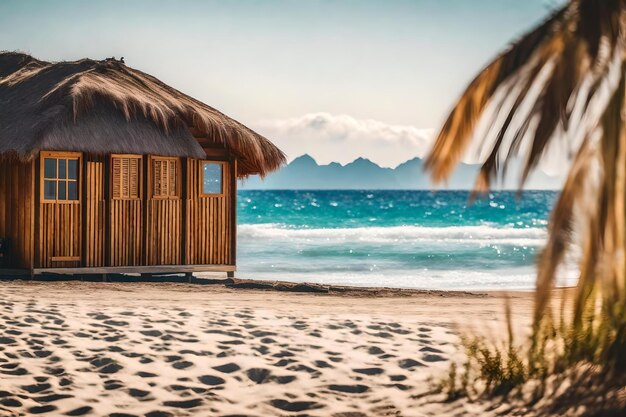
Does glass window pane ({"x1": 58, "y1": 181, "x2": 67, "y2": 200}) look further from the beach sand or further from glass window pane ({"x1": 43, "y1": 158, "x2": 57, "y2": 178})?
the beach sand

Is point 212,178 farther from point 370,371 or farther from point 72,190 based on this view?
point 370,371

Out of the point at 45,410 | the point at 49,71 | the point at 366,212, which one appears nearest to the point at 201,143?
the point at 49,71

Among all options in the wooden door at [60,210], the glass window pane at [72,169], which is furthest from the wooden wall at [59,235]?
the glass window pane at [72,169]

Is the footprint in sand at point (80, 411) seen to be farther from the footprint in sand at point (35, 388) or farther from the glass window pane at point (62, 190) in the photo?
the glass window pane at point (62, 190)

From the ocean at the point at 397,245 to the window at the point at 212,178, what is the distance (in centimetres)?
423

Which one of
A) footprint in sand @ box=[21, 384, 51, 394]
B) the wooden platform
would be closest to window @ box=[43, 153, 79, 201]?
the wooden platform

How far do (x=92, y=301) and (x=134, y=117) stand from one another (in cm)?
377

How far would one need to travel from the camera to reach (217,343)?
6.77 metres

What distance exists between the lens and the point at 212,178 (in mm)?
13641

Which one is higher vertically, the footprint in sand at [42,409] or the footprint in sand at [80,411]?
the footprint in sand at [42,409]

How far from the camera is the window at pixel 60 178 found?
11.9 meters

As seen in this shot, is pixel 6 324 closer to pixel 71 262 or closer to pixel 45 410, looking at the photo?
pixel 45 410

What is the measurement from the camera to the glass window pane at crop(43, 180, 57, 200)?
11.9 m

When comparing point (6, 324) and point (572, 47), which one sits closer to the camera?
point (572, 47)
